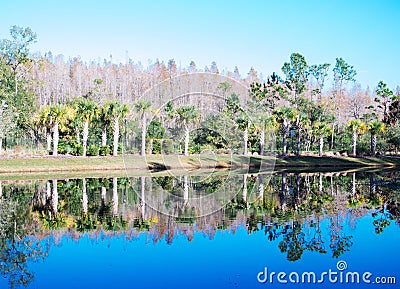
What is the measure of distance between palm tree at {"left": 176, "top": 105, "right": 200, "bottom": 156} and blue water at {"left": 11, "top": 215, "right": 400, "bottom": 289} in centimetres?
2362

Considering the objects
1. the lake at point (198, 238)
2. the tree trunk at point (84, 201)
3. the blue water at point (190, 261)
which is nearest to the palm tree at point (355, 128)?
the lake at point (198, 238)

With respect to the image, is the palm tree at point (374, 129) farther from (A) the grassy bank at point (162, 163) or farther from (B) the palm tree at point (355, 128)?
(A) the grassy bank at point (162, 163)

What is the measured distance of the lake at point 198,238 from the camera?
1084 cm

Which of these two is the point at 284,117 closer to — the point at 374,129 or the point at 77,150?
the point at 374,129

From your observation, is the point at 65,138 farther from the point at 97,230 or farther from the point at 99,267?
the point at 99,267

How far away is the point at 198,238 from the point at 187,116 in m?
25.0

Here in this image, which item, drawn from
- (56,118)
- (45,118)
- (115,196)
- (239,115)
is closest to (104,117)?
(56,118)

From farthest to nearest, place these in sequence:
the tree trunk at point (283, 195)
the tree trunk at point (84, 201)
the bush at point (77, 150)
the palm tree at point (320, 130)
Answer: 1. the palm tree at point (320, 130)
2. the bush at point (77, 150)
3. the tree trunk at point (283, 195)
4. the tree trunk at point (84, 201)

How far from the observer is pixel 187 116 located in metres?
39.1

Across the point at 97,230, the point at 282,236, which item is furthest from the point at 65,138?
the point at 282,236

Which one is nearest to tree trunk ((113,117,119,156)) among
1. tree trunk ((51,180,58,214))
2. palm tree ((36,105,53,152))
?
palm tree ((36,105,53,152))

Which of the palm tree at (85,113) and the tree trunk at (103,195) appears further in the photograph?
the palm tree at (85,113)

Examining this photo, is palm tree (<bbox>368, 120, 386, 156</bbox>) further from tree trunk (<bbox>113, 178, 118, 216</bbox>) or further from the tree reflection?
the tree reflection

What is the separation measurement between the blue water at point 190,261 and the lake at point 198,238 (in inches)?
1.0
